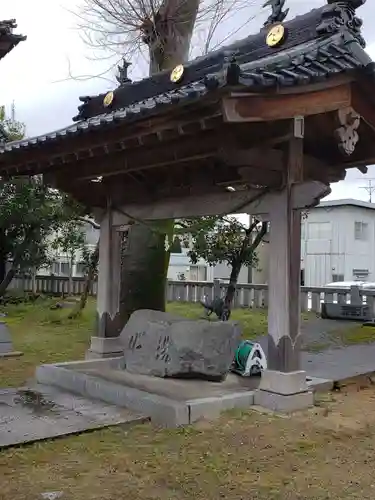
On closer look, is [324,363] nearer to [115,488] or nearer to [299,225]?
[299,225]

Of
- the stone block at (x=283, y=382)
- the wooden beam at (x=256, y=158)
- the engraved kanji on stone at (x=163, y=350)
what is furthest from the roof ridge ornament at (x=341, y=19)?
the engraved kanji on stone at (x=163, y=350)

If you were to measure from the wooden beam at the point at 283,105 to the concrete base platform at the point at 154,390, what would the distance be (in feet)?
9.11

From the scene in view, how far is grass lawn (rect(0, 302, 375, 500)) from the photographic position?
A: 3766 millimetres

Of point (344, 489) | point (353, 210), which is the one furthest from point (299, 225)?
point (353, 210)

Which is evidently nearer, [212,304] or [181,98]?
[181,98]

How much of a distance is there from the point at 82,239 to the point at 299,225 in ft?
43.1

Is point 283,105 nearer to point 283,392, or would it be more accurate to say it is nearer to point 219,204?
point 219,204

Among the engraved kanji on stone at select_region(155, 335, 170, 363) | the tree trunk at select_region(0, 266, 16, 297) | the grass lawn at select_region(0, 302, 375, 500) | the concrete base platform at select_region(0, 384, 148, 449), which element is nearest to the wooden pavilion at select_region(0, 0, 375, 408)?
the grass lawn at select_region(0, 302, 375, 500)

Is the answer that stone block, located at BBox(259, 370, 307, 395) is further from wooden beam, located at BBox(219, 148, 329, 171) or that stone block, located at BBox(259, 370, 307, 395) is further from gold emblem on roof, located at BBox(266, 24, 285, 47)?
gold emblem on roof, located at BBox(266, 24, 285, 47)

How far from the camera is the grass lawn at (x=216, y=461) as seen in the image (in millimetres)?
3766

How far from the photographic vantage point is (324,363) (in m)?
8.20

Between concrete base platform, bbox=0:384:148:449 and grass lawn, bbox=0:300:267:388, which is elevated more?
grass lawn, bbox=0:300:267:388

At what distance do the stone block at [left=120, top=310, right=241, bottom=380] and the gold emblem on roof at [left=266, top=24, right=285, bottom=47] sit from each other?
3.26 meters

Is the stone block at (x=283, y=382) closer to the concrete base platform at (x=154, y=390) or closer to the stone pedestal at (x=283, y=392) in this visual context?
the stone pedestal at (x=283, y=392)
